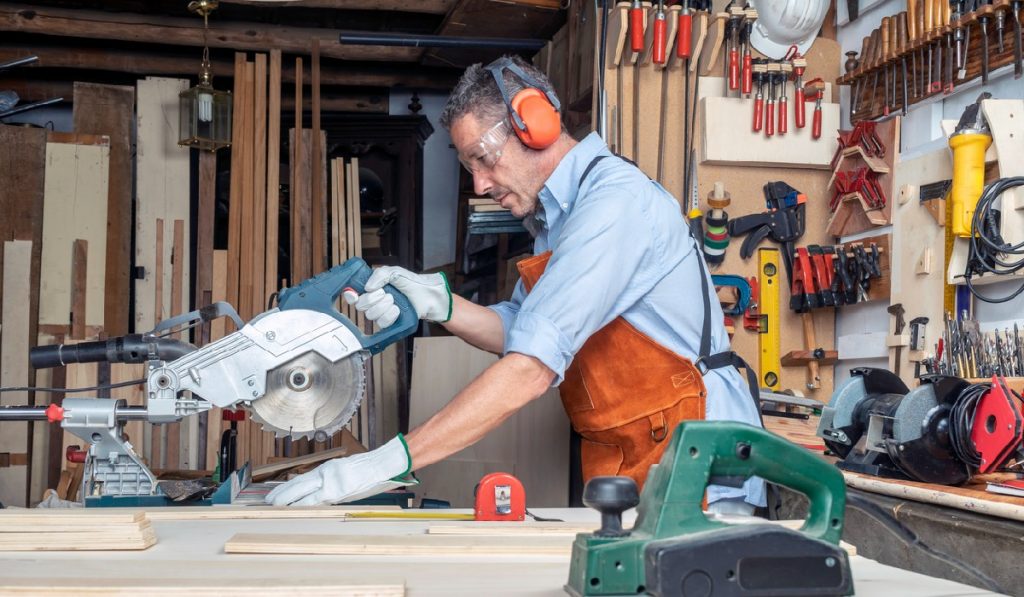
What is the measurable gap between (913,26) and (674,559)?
9.68 feet

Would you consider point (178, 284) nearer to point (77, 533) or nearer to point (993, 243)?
point (993, 243)

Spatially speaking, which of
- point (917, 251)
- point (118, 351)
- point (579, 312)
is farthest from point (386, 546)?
point (917, 251)

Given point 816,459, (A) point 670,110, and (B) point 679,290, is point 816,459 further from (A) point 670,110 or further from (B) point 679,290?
(A) point 670,110

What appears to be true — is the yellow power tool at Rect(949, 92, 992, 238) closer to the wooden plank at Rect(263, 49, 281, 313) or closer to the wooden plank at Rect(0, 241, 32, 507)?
the wooden plank at Rect(263, 49, 281, 313)

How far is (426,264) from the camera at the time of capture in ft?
21.5

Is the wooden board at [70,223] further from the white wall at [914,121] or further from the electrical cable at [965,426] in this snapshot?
the electrical cable at [965,426]

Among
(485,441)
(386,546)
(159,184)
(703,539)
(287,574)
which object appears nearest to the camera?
(703,539)

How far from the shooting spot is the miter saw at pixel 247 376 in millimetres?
2152

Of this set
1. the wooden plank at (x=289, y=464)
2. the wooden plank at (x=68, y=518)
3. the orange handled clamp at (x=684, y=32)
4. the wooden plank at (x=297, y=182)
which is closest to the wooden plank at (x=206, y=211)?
the wooden plank at (x=297, y=182)

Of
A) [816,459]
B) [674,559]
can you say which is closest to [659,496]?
[674,559]

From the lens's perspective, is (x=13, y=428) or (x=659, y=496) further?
(x=13, y=428)

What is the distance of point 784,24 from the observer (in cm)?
399

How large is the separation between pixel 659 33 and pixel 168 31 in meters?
2.89

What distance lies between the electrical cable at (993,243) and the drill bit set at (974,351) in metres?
0.11
